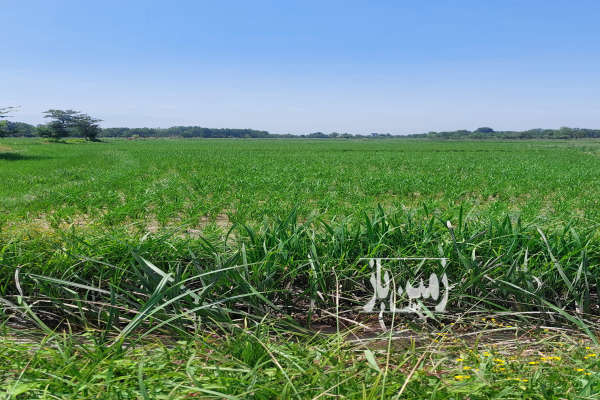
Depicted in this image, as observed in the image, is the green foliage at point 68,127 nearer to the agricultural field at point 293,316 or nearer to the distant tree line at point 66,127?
the distant tree line at point 66,127

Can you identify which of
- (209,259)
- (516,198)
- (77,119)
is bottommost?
(516,198)

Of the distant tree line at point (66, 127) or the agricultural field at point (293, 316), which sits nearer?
the agricultural field at point (293, 316)

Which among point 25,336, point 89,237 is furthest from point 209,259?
point 25,336

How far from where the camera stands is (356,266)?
278 cm

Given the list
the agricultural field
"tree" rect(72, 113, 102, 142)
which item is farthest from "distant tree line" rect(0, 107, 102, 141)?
the agricultural field

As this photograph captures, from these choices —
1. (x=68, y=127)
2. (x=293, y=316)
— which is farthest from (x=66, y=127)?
(x=293, y=316)

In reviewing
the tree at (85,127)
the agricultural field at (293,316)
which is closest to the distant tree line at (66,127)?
the tree at (85,127)

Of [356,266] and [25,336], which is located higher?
[356,266]

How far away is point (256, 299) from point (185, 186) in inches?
462

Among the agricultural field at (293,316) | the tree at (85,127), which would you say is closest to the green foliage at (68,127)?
the tree at (85,127)

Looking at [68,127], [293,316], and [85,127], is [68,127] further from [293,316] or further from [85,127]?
[293,316]

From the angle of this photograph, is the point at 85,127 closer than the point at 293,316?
No

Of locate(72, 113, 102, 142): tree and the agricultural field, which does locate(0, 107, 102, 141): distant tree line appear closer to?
locate(72, 113, 102, 142): tree

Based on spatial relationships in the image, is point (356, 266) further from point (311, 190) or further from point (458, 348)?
point (311, 190)
